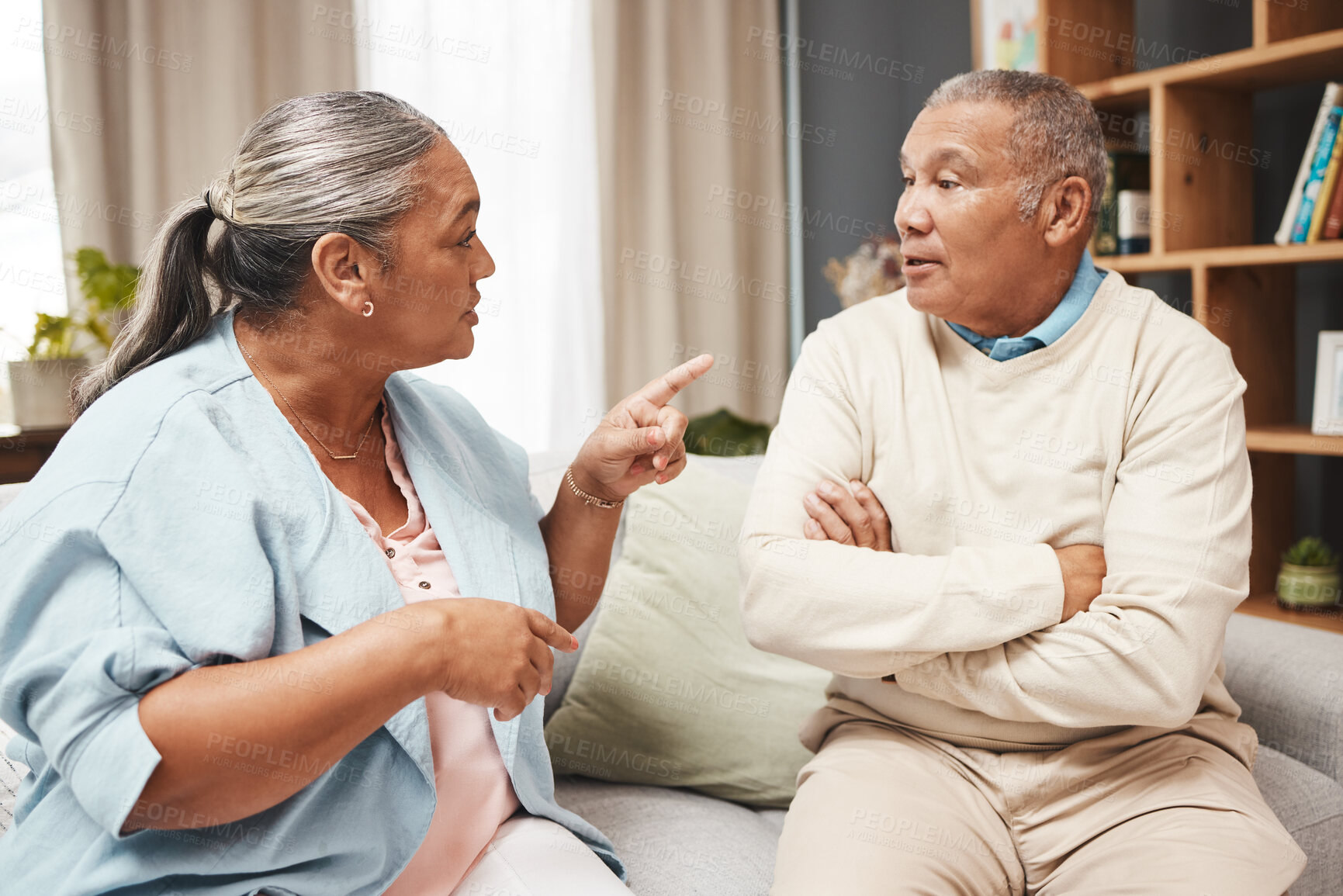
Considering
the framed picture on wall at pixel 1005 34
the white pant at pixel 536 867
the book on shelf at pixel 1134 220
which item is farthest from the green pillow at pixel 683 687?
the framed picture on wall at pixel 1005 34

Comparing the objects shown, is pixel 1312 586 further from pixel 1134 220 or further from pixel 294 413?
pixel 294 413

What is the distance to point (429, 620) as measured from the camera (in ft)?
3.08

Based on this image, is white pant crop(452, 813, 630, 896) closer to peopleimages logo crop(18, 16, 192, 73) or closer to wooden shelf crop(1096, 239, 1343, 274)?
wooden shelf crop(1096, 239, 1343, 274)

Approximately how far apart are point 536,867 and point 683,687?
22.1 inches

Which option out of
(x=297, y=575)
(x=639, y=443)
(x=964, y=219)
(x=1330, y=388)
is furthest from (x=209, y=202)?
(x=1330, y=388)

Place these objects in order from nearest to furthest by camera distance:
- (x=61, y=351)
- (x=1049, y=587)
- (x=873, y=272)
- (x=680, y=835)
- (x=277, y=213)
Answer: (x=277, y=213)
(x=1049, y=587)
(x=680, y=835)
(x=61, y=351)
(x=873, y=272)

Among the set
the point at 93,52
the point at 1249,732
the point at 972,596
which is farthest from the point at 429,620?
the point at 93,52

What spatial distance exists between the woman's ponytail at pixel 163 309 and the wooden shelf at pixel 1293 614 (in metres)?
2.13

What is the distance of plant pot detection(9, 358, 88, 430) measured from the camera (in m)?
2.29

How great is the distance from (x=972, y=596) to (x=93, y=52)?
2777mm

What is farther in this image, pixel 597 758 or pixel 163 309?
pixel 597 758

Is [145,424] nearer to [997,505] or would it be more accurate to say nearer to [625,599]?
[625,599]

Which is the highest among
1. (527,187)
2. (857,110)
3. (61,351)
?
(857,110)

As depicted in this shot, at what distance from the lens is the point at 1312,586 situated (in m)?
2.25
